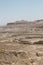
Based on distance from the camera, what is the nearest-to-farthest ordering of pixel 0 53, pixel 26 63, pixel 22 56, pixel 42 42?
pixel 26 63 < pixel 0 53 < pixel 22 56 < pixel 42 42

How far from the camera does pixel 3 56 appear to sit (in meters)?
12.6

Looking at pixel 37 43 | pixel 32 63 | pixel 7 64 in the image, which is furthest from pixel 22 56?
pixel 37 43

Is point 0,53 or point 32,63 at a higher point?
point 0,53

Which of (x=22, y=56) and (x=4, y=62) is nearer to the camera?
(x=4, y=62)

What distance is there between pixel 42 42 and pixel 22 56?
12.3 meters

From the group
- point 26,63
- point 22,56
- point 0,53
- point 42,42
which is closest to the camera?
point 26,63

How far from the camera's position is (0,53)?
12969mm

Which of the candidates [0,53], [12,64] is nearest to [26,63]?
[12,64]

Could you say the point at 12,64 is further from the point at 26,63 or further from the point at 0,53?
the point at 0,53

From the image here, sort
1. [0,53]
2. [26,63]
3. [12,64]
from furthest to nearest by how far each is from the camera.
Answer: [0,53]
[26,63]
[12,64]

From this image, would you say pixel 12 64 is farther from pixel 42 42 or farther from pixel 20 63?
pixel 42 42

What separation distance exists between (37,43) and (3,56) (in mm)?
14101

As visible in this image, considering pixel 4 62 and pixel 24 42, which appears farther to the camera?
pixel 24 42

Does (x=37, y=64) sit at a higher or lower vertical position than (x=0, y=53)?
lower
